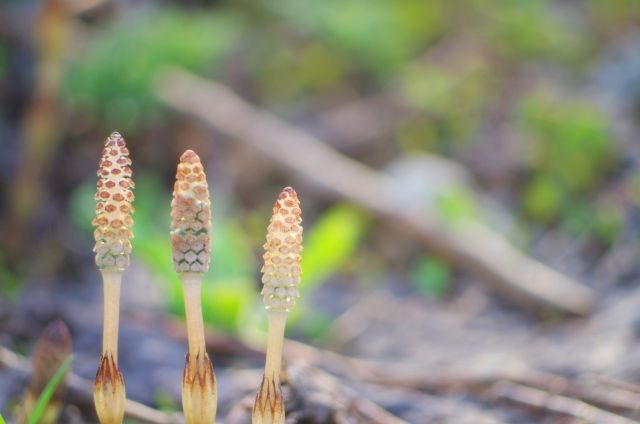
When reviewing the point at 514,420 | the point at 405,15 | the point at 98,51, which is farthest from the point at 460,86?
the point at 514,420

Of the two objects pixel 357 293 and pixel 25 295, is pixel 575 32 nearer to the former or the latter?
pixel 357 293

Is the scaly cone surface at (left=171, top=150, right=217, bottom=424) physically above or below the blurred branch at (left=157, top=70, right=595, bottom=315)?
below

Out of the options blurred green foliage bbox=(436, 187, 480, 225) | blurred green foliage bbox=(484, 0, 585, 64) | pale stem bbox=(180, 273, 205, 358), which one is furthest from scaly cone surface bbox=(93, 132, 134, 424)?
blurred green foliage bbox=(484, 0, 585, 64)

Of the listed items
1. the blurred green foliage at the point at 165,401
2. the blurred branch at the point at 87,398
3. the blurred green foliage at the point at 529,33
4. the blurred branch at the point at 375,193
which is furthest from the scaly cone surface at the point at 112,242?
the blurred green foliage at the point at 529,33

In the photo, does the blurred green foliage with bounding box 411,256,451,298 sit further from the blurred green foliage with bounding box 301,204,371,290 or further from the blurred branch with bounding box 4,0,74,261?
the blurred branch with bounding box 4,0,74,261

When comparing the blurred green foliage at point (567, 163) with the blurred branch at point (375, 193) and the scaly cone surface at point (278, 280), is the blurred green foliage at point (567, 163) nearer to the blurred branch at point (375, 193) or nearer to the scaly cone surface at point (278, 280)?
the blurred branch at point (375, 193)
